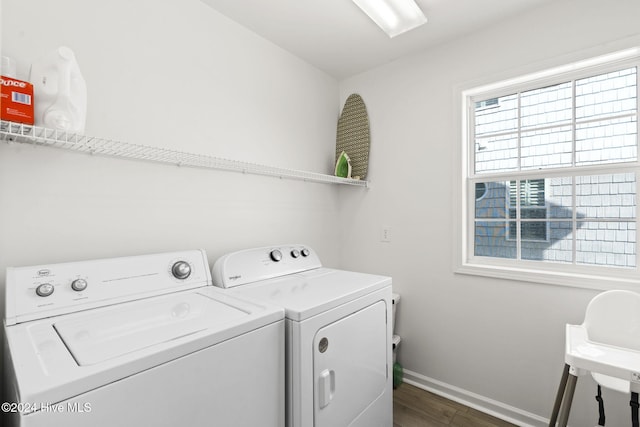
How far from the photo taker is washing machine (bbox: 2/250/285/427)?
26.7 inches

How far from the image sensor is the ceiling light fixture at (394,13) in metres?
1.64

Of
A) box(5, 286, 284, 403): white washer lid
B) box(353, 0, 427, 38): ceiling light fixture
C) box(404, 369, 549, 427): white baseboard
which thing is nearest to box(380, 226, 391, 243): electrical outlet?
box(404, 369, 549, 427): white baseboard

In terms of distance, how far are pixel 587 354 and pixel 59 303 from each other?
2.02m

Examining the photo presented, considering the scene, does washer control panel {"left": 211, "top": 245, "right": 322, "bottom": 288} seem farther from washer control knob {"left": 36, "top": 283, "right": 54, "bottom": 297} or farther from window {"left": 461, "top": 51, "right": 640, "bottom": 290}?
window {"left": 461, "top": 51, "right": 640, "bottom": 290}

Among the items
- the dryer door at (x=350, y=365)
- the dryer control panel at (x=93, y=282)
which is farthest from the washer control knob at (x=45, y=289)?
the dryer door at (x=350, y=365)

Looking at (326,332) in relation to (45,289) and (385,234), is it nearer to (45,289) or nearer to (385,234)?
(45,289)

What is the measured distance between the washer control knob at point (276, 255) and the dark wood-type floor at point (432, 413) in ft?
4.04

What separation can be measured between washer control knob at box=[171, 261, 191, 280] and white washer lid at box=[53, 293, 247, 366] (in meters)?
0.15

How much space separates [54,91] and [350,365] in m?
1.55

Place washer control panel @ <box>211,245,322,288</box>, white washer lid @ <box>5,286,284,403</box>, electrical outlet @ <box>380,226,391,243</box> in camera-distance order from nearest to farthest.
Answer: white washer lid @ <box>5,286,284,403</box>, washer control panel @ <box>211,245,322,288</box>, electrical outlet @ <box>380,226,391,243</box>

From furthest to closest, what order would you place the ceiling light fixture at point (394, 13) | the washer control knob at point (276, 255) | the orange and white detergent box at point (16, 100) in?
the washer control knob at point (276, 255) → the ceiling light fixture at point (394, 13) → the orange and white detergent box at point (16, 100)

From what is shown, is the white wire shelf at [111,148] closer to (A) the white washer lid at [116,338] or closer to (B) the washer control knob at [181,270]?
(B) the washer control knob at [181,270]

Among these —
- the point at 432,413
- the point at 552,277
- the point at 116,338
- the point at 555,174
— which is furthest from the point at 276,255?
the point at 555,174

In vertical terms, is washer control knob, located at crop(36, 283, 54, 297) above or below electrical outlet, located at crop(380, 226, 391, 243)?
below
